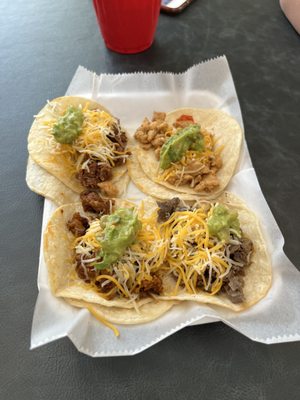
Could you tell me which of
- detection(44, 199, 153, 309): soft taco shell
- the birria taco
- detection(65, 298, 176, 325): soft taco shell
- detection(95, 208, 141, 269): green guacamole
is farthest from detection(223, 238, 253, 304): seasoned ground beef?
detection(95, 208, 141, 269): green guacamole

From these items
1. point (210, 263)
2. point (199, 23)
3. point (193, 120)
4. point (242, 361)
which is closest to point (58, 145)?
point (193, 120)

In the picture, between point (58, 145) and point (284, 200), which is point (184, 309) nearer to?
point (284, 200)

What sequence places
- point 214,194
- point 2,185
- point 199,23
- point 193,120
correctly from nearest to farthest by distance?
1. point 214,194
2. point 2,185
3. point 193,120
4. point 199,23

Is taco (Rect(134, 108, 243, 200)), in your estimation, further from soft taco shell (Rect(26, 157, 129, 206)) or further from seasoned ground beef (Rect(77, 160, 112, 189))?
soft taco shell (Rect(26, 157, 129, 206))

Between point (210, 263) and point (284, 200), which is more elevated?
point (210, 263)

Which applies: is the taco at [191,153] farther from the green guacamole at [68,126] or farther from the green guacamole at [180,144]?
the green guacamole at [68,126]

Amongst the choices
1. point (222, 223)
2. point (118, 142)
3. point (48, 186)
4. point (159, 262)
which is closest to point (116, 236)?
point (159, 262)

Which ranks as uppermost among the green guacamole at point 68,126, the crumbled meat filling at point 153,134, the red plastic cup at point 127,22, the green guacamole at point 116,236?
the red plastic cup at point 127,22

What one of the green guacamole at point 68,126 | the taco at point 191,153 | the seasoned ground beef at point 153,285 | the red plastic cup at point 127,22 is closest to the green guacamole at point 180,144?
the taco at point 191,153
